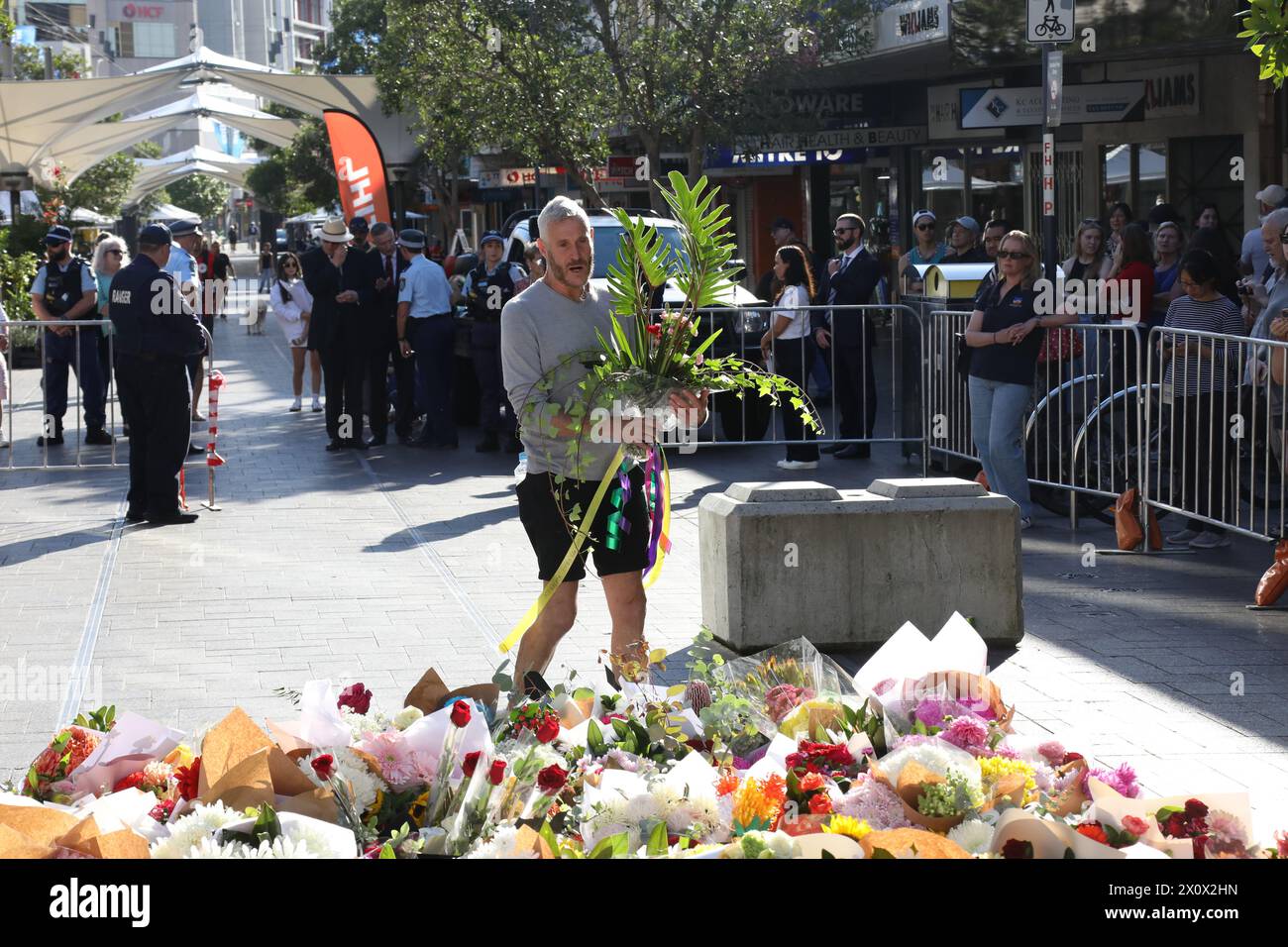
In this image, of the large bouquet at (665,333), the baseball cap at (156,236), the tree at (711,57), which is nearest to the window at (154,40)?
the tree at (711,57)

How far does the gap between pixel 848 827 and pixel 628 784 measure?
57 centimetres

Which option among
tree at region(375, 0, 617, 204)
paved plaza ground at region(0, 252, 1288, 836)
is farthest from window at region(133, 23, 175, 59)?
paved plaza ground at region(0, 252, 1288, 836)

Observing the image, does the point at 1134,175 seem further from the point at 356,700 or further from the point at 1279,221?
the point at 356,700

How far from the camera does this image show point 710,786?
11.7ft

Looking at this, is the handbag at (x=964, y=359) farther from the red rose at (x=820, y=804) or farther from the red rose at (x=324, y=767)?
the red rose at (x=324, y=767)

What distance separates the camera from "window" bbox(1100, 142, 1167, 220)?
2219cm

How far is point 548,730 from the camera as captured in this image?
3.93 metres

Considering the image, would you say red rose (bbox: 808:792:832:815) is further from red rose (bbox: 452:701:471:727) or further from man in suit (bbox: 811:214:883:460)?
man in suit (bbox: 811:214:883:460)

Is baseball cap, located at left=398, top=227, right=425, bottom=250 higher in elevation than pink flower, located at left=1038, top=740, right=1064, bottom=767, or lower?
higher

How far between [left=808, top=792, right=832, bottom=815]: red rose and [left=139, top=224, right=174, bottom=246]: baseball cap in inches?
344

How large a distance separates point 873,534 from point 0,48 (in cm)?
5299

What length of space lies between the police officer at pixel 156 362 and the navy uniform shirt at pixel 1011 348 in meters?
5.25

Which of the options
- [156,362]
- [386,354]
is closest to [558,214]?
[156,362]
